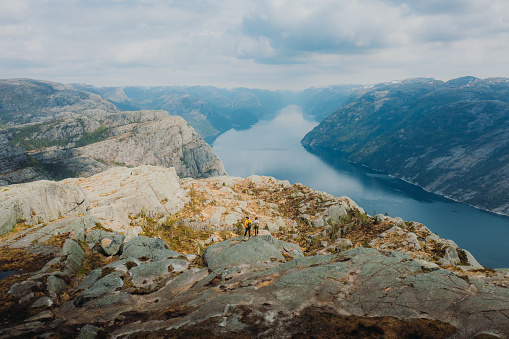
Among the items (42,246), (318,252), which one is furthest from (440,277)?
(42,246)

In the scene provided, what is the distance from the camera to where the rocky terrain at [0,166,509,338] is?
616 inches

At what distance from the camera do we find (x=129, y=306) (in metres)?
20.3

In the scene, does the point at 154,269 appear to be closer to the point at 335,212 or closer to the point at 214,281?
the point at 214,281

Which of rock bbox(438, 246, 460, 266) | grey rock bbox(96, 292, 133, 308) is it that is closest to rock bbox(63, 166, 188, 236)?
grey rock bbox(96, 292, 133, 308)

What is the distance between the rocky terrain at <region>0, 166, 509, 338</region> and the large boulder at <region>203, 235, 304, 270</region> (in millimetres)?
158

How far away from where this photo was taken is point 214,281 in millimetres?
23500

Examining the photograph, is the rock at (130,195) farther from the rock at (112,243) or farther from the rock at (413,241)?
the rock at (413,241)

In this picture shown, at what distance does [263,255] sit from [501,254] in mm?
201724

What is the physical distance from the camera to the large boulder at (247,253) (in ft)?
90.8

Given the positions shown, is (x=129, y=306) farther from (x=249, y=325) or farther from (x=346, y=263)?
(x=346, y=263)

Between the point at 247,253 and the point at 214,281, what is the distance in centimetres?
610

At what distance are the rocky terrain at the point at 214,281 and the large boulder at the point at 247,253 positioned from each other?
0.16 meters

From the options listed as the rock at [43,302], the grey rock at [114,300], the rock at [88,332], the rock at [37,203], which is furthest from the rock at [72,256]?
the rock at [88,332]

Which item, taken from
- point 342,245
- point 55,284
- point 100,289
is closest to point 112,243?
point 55,284
